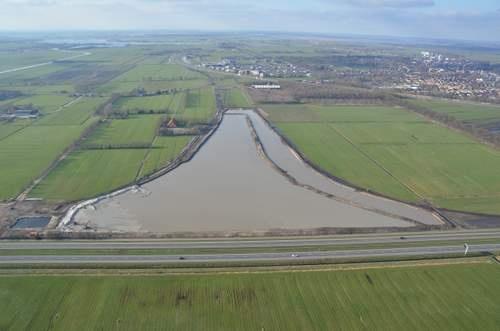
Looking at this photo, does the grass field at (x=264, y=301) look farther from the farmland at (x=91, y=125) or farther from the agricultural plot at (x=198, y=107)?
the agricultural plot at (x=198, y=107)

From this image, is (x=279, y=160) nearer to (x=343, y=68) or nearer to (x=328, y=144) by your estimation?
(x=328, y=144)

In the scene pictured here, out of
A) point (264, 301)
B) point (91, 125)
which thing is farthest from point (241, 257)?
point (91, 125)

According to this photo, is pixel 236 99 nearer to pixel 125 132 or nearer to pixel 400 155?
pixel 125 132

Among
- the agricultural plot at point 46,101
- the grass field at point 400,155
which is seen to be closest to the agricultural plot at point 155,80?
the agricultural plot at point 46,101

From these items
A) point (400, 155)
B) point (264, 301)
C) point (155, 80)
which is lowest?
point (264, 301)

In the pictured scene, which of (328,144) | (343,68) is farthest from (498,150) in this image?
(343,68)

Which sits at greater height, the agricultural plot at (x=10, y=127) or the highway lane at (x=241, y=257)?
the highway lane at (x=241, y=257)
